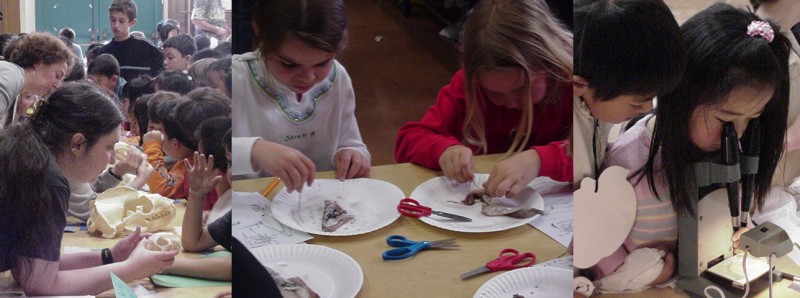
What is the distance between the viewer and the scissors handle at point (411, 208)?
1.51 metres

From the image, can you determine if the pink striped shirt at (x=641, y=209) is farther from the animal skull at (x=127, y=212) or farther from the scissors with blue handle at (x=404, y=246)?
the animal skull at (x=127, y=212)

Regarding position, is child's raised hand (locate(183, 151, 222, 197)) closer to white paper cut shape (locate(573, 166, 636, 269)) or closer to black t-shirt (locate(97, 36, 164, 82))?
black t-shirt (locate(97, 36, 164, 82))

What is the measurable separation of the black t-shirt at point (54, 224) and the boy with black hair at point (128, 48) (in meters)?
0.18

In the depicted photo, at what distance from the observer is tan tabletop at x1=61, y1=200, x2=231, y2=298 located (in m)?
1.42

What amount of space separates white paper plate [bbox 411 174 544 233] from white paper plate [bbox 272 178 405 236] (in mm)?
45

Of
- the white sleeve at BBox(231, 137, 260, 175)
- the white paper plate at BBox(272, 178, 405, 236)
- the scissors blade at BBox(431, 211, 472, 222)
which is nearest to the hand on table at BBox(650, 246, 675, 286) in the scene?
the scissors blade at BBox(431, 211, 472, 222)

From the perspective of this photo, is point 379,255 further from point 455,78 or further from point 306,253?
point 455,78

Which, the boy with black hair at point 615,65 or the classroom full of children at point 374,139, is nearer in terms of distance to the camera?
the classroom full of children at point 374,139

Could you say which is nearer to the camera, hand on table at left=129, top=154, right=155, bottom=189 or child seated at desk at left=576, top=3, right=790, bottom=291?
hand on table at left=129, top=154, right=155, bottom=189

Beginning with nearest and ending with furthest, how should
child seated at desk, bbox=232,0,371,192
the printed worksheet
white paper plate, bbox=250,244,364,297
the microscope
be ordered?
child seated at desk, bbox=232,0,371,192 < white paper plate, bbox=250,244,364,297 < the printed worksheet < the microscope

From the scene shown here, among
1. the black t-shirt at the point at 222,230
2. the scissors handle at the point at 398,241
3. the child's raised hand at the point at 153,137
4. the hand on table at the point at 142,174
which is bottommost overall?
the scissors handle at the point at 398,241

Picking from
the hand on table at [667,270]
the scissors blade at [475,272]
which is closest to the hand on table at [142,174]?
the scissors blade at [475,272]

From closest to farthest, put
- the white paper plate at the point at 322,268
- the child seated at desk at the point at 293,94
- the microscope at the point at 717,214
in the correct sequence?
1. the child seated at desk at the point at 293,94
2. the white paper plate at the point at 322,268
3. the microscope at the point at 717,214

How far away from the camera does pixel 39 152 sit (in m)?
1.38
